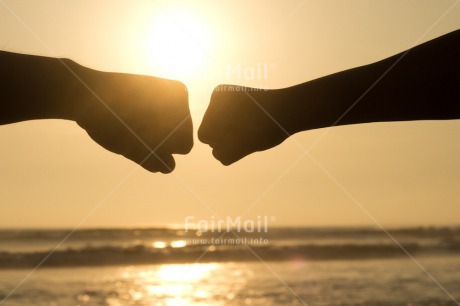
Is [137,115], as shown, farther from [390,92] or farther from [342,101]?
[390,92]

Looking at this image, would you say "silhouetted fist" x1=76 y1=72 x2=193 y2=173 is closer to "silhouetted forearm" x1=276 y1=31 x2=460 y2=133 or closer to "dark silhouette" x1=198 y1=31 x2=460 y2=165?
"dark silhouette" x1=198 y1=31 x2=460 y2=165

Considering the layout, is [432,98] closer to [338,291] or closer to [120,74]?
[120,74]

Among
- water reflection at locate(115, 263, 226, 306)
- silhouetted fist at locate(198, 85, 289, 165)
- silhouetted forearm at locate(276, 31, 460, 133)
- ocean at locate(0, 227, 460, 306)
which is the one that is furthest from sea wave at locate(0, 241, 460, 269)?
silhouetted forearm at locate(276, 31, 460, 133)

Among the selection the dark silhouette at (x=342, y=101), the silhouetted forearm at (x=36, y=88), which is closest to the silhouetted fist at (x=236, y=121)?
the dark silhouette at (x=342, y=101)

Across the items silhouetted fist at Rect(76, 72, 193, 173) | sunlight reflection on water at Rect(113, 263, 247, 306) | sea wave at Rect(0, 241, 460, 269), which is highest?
sea wave at Rect(0, 241, 460, 269)

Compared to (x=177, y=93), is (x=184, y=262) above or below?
above

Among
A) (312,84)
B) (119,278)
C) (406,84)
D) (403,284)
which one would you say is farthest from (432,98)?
(119,278)
